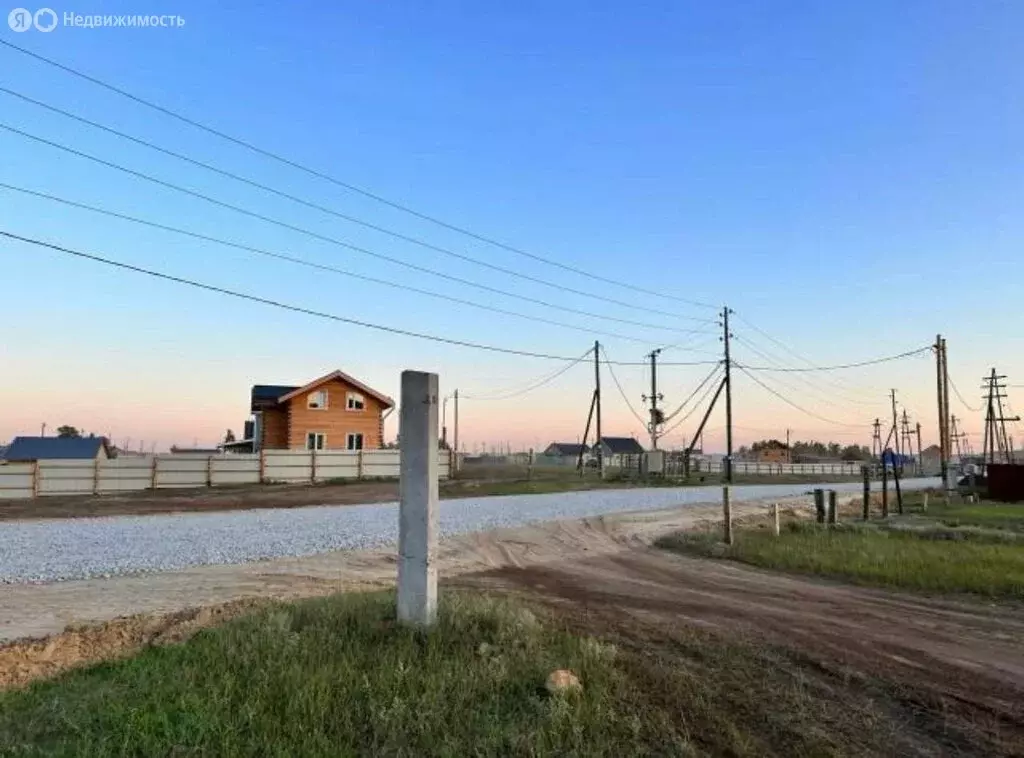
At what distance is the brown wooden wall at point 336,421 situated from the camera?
43.2 meters

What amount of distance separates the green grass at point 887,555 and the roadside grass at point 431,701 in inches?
256

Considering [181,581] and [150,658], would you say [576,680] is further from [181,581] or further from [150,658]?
[181,581]

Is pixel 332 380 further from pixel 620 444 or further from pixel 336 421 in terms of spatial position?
pixel 620 444

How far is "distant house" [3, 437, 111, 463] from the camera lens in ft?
179

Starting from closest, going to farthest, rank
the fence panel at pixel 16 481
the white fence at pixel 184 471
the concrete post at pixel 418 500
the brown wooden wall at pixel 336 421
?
1. the concrete post at pixel 418 500
2. the fence panel at pixel 16 481
3. the white fence at pixel 184 471
4. the brown wooden wall at pixel 336 421

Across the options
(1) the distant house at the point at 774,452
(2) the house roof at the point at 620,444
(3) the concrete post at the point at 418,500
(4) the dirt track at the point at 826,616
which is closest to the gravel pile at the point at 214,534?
(4) the dirt track at the point at 826,616

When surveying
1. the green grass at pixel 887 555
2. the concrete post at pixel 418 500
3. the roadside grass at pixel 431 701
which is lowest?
the green grass at pixel 887 555

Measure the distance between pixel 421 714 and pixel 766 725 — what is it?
7.71 feet

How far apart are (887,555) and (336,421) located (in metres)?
35.0

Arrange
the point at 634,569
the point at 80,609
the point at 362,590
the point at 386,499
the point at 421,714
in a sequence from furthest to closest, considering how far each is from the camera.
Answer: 1. the point at 386,499
2. the point at 634,569
3. the point at 362,590
4. the point at 80,609
5. the point at 421,714

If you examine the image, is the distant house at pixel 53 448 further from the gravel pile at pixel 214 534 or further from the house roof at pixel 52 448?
the gravel pile at pixel 214 534

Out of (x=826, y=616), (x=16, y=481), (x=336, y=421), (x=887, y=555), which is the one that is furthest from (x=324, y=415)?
(x=826, y=616)

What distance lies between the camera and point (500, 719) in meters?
4.99

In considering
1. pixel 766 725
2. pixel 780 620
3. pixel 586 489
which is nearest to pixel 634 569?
pixel 780 620
